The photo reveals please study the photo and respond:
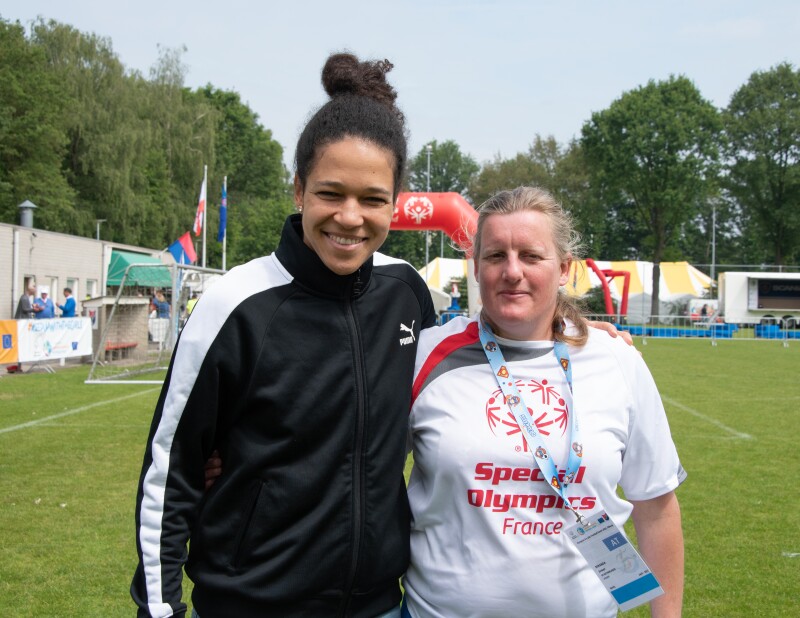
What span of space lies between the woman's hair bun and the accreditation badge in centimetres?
131

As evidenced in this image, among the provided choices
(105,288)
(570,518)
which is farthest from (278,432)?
(105,288)

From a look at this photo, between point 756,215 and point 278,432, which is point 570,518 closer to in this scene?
point 278,432

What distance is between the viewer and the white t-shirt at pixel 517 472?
214cm

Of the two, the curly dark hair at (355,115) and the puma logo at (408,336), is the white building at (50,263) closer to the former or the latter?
the curly dark hair at (355,115)

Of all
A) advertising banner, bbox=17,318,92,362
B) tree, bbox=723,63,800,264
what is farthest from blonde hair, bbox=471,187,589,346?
tree, bbox=723,63,800,264

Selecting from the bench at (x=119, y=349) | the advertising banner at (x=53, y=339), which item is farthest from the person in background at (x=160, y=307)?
the advertising banner at (x=53, y=339)

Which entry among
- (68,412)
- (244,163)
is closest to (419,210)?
(68,412)

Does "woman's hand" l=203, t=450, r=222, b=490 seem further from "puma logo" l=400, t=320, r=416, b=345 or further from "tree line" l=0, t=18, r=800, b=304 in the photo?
"tree line" l=0, t=18, r=800, b=304

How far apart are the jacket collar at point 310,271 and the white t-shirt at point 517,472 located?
0.35 m

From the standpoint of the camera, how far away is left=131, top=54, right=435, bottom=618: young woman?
2031 mm

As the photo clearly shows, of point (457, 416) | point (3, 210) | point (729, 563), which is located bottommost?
point (729, 563)

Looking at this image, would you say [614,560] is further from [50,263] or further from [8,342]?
[50,263]

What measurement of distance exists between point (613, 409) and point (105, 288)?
107ft

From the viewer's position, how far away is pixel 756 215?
5678 cm
